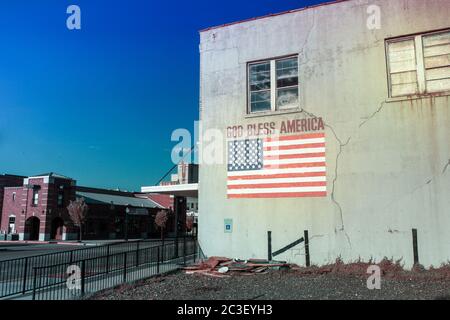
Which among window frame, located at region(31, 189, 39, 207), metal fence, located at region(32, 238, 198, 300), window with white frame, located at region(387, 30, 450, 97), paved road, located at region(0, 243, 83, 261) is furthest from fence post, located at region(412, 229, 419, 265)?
window frame, located at region(31, 189, 39, 207)

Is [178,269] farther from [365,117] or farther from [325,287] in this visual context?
[365,117]

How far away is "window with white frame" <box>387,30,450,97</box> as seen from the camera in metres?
12.9

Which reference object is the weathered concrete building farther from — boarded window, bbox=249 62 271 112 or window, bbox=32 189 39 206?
window, bbox=32 189 39 206

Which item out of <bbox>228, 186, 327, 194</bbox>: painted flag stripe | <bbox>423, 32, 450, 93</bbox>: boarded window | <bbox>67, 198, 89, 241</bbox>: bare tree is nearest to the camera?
<bbox>423, 32, 450, 93</bbox>: boarded window

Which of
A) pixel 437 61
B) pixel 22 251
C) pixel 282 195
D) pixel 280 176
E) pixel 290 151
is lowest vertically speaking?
pixel 22 251

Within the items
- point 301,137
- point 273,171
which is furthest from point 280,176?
point 301,137

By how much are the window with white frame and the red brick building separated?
37313 mm

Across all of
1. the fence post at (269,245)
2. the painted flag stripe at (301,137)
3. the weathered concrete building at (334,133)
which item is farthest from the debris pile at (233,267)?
the painted flag stripe at (301,137)

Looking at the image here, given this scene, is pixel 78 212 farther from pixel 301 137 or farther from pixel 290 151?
pixel 301 137

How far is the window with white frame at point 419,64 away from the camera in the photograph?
1287 centimetres

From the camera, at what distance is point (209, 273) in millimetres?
12641

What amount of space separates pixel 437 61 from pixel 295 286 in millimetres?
8380

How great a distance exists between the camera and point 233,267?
12.9 metres

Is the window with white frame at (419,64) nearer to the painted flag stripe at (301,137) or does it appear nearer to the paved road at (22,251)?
the painted flag stripe at (301,137)
